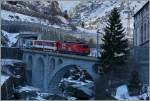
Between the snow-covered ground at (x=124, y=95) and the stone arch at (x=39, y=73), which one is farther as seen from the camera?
the stone arch at (x=39, y=73)

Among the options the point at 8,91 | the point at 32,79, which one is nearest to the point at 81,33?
the point at 32,79

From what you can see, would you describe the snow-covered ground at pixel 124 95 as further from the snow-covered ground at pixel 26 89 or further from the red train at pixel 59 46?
the snow-covered ground at pixel 26 89

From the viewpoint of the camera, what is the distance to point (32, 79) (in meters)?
7.79

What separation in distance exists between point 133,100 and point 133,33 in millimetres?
2041

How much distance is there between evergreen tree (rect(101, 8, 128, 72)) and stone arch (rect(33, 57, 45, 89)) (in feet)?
3.86

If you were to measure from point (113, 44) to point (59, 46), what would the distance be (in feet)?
5.01

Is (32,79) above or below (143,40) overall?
below

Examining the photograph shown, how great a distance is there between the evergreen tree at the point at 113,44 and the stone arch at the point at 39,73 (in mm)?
1175

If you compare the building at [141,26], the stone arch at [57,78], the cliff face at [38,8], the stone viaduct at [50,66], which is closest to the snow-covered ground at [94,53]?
the stone viaduct at [50,66]

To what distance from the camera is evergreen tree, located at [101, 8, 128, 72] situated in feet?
24.2

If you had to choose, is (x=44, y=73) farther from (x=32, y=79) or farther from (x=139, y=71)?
(x=139, y=71)

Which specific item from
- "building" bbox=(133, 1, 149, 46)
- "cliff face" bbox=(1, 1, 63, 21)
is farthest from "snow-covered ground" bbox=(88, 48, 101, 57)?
"cliff face" bbox=(1, 1, 63, 21)

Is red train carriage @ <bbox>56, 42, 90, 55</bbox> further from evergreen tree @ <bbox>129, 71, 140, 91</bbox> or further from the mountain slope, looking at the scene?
evergreen tree @ <bbox>129, 71, 140, 91</bbox>

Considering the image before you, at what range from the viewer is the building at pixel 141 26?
8000 millimetres
